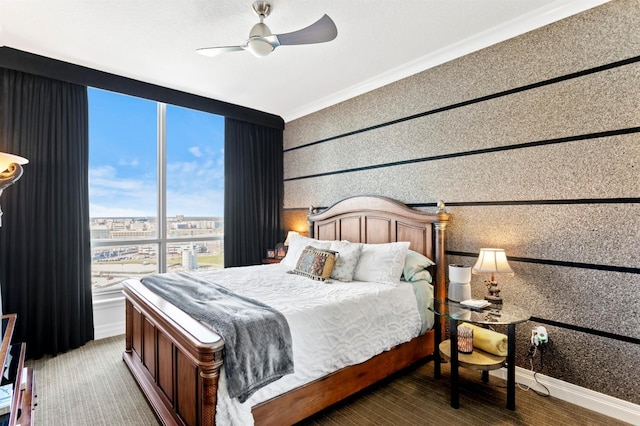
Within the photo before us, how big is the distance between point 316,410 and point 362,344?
0.51 m

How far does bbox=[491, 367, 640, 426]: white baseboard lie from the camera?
2146 millimetres

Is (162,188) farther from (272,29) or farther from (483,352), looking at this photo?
(483,352)

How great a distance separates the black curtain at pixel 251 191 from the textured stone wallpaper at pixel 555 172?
230 cm

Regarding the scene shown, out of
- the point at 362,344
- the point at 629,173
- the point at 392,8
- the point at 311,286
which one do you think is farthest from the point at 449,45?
the point at 362,344

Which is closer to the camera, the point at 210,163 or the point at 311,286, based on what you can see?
the point at 311,286

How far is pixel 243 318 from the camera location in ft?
6.01

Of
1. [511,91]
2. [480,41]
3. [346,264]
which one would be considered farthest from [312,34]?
[346,264]

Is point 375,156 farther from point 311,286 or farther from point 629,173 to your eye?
point 629,173

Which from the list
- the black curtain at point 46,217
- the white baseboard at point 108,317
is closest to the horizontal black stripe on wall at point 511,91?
the black curtain at point 46,217

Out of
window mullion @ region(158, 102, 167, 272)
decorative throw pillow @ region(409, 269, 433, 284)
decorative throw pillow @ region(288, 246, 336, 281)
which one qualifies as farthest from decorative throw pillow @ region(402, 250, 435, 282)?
window mullion @ region(158, 102, 167, 272)

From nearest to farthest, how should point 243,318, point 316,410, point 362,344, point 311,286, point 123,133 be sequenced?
1. point 243,318
2. point 316,410
3. point 362,344
4. point 311,286
5. point 123,133

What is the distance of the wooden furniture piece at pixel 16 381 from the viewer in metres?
1.67

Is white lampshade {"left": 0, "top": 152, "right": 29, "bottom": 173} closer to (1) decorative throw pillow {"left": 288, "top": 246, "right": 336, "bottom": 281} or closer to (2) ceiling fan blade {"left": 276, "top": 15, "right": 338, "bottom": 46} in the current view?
(2) ceiling fan blade {"left": 276, "top": 15, "right": 338, "bottom": 46}

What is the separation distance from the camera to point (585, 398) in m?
2.31
